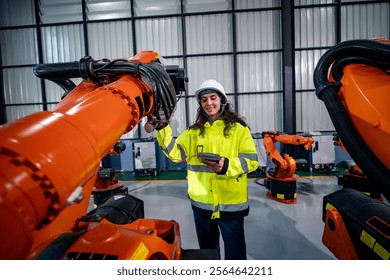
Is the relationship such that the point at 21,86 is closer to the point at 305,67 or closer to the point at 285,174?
the point at 285,174

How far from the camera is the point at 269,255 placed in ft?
8.78

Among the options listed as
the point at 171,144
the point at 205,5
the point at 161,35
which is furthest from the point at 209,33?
the point at 171,144

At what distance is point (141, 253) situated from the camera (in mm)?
780

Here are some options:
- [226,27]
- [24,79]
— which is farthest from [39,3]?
[226,27]

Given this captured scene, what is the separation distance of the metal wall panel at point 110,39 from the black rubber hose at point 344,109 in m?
6.96

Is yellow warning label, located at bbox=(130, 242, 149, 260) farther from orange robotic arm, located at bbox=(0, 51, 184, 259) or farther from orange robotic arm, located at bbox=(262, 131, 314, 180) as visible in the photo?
orange robotic arm, located at bbox=(262, 131, 314, 180)

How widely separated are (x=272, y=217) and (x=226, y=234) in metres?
1.95

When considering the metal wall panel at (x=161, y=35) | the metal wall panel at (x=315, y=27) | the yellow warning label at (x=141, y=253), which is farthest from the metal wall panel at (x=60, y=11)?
the yellow warning label at (x=141, y=253)

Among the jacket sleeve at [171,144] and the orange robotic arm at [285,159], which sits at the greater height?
the jacket sleeve at [171,144]

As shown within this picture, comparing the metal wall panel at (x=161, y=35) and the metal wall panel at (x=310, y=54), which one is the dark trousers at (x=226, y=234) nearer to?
the metal wall panel at (x=310, y=54)

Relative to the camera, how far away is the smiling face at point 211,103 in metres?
1.98

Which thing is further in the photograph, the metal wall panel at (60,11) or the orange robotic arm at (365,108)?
the metal wall panel at (60,11)

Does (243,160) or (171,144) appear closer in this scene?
(243,160)
